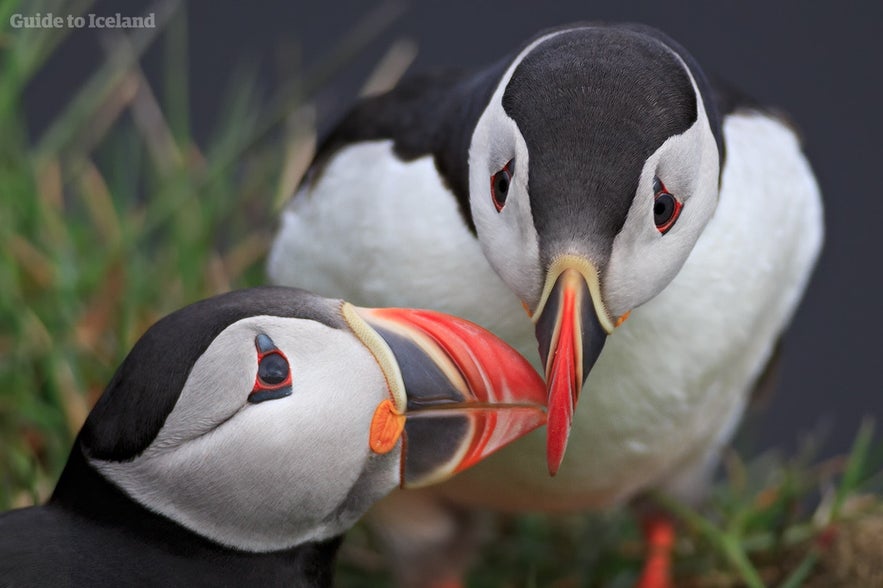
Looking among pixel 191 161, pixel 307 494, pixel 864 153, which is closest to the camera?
pixel 307 494

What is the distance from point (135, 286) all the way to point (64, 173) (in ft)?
1.68

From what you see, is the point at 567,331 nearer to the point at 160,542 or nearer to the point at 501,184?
the point at 501,184

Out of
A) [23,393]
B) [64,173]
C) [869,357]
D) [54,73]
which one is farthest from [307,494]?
[54,73]

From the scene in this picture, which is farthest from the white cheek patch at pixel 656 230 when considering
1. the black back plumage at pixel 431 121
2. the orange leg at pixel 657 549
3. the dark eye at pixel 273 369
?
the orange leg at pixel 657 549

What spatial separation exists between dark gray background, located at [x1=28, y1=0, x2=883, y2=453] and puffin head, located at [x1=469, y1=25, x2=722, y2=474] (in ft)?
7.00

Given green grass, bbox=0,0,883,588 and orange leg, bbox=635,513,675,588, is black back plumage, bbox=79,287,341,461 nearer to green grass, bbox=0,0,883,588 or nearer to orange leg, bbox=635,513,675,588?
green grass, bbox=0,0,883,588

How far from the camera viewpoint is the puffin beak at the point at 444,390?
1584 millimetres

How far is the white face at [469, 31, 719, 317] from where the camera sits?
1.48m

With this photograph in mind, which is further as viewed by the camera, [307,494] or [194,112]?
[194,112]

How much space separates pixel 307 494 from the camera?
1.54m

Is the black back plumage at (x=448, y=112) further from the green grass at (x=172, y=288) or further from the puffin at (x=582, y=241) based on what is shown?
the green grass at (x=172, y=288)

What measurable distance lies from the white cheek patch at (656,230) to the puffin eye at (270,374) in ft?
1.17

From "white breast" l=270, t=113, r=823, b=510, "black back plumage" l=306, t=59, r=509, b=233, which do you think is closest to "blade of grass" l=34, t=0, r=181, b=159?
"black back plumage" l=306, t=59, r=509, b=233

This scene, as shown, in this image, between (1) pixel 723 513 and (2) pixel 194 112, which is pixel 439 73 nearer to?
(1) pixel 723 513
